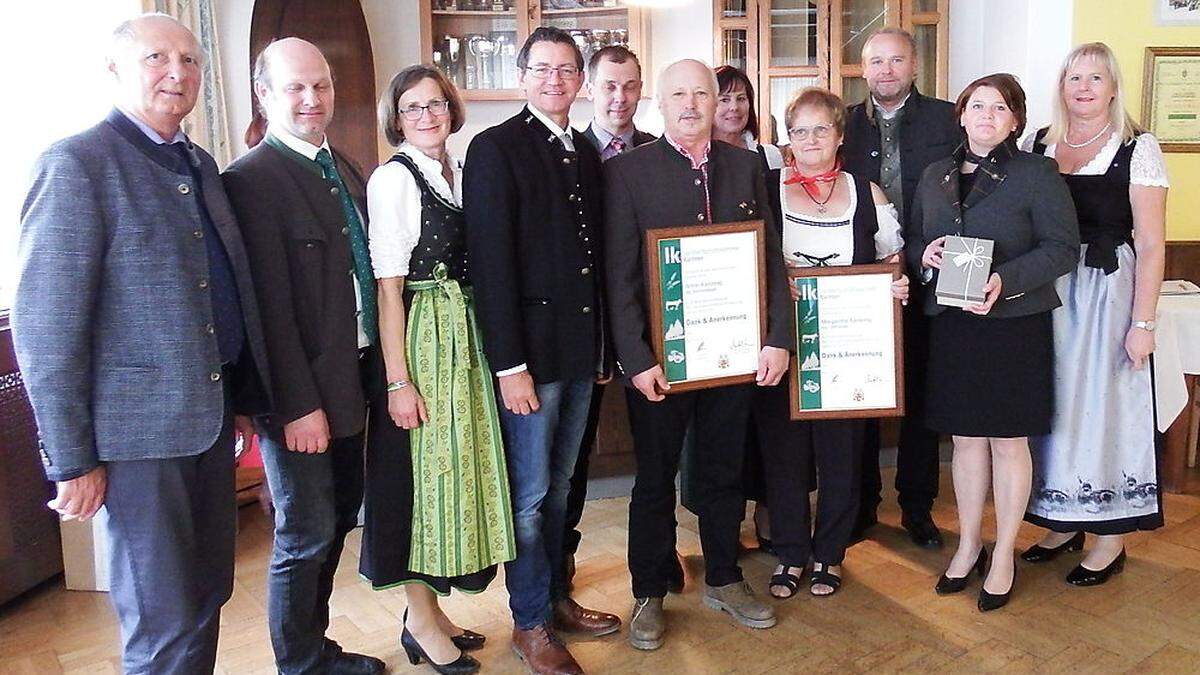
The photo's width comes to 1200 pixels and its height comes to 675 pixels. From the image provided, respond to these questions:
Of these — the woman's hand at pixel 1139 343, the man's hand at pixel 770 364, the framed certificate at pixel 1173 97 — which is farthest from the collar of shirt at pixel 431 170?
the framed certificate at pixel 1173 97

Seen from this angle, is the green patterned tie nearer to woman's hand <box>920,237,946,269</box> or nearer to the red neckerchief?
the red neckerchief

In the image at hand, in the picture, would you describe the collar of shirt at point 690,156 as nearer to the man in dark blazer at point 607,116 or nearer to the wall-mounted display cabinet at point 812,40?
the man in dark blazer at point 607,116

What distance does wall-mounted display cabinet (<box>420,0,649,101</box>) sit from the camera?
5.00 m

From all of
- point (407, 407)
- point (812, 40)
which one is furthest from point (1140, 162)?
point (812, 40)

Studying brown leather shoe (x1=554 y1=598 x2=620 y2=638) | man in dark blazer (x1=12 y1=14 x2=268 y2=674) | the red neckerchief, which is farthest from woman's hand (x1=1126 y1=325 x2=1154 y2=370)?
man in dark blazer (x1=12 y1=14 x2=268 y2=674)

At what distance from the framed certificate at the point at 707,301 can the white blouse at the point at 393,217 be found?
551 mm

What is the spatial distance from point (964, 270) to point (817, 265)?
0.37m

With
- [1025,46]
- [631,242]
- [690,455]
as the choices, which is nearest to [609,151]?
[631,242]

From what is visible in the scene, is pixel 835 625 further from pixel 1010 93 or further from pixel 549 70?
pixel 549 70

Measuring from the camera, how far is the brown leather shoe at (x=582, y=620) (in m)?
2.55

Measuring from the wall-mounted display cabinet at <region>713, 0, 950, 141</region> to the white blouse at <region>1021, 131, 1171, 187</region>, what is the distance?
94.7 inches

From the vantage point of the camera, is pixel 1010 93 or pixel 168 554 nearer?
pixel 168 554

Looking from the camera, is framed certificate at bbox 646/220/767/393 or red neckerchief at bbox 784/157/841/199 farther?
red neckerchief at bbox 784/157/841/199

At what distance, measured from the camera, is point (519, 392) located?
212 centimetres
